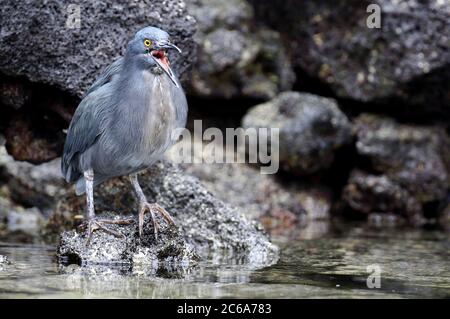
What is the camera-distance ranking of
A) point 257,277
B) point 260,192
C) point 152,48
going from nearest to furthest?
point 257,277 → point 152,48 → point 260,192

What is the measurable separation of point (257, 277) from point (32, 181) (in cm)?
544

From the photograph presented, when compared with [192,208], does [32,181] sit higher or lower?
higher

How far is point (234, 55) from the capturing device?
10.0 m

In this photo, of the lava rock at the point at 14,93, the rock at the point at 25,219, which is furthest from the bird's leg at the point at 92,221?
the rock at the point at 25,219

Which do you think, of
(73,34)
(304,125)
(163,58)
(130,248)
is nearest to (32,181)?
(304,125)

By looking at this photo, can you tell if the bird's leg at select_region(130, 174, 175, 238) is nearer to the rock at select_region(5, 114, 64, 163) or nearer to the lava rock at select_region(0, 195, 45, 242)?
the rock at select_region(5, 114, 64, 163)

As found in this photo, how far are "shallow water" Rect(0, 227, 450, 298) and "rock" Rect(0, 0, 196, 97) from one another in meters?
1.46

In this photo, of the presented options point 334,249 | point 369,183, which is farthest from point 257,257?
point 369,183

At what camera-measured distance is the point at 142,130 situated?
18.2 feet

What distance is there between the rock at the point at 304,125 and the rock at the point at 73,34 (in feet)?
11.0

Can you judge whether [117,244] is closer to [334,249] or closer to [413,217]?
[334,249]

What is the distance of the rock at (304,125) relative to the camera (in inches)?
388

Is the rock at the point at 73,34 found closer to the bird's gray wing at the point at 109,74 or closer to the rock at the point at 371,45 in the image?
the bird's gray wing at the point at 109,74

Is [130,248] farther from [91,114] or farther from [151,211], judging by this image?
[91,114]
